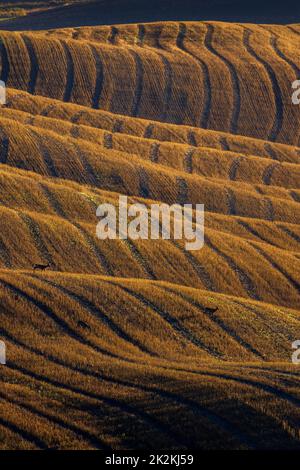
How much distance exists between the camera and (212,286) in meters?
45.1

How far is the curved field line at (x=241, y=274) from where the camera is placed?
45.6 meters

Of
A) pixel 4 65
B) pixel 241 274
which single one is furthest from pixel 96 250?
pixel 4 65

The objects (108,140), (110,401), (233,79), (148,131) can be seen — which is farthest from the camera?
(233,79)

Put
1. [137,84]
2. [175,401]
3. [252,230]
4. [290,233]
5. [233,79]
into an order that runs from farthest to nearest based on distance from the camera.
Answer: [233,79] < [137,84] < [290,233] < [252,230] < [175,401]

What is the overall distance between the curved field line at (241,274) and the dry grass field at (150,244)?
0.08 m

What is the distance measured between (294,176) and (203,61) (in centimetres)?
2378

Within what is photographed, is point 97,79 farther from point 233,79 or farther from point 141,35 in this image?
point 233,79

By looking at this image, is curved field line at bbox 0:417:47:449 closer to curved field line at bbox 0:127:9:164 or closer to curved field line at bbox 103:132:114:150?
curved field line at bbox 0:127:9:164

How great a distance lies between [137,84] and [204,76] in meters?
7.43

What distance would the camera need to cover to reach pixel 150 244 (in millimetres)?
47156

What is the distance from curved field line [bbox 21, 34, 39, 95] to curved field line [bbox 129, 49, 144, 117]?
945cm

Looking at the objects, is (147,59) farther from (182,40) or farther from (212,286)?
(212,286)
